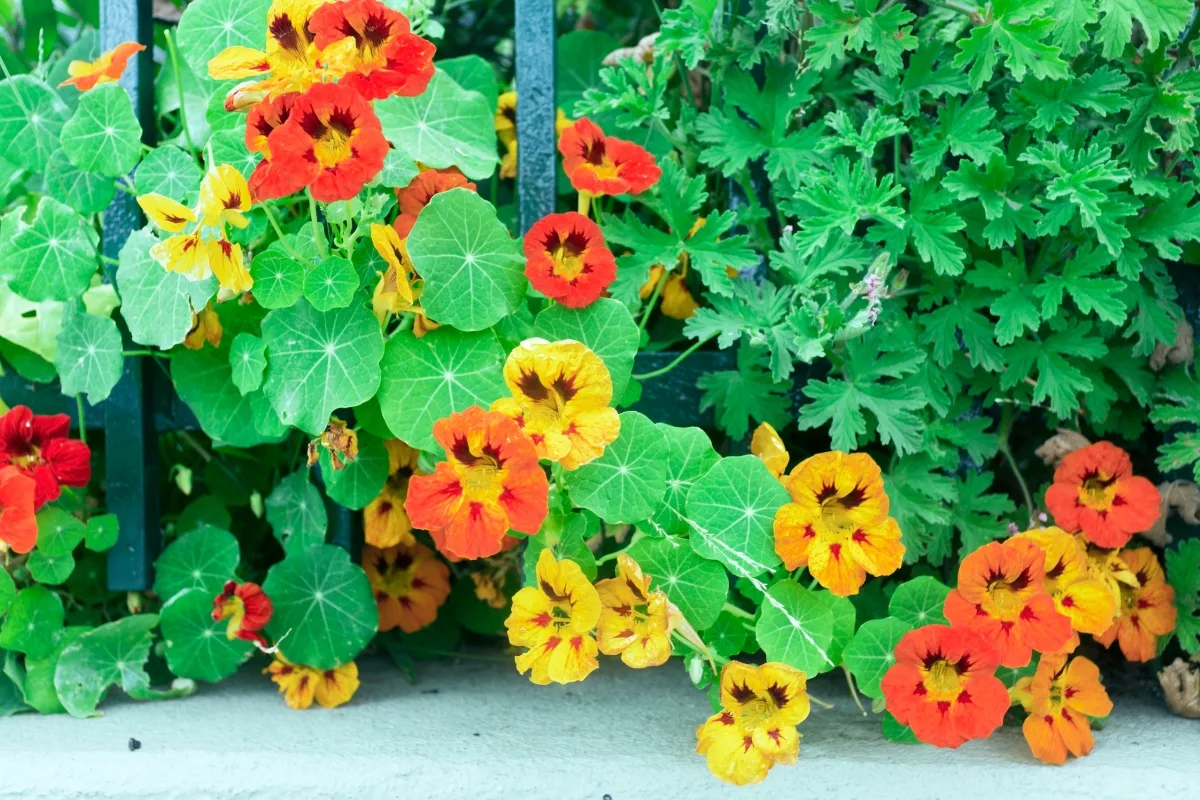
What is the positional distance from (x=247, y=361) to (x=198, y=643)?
555 mm

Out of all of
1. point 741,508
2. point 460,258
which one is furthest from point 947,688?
point 460,258

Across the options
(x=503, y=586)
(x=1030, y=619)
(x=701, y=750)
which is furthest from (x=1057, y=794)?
(x=503, y=586)

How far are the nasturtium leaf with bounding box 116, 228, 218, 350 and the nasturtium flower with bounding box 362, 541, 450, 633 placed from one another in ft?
1.85

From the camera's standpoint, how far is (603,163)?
5.08ft

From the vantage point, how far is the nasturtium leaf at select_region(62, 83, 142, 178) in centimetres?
149

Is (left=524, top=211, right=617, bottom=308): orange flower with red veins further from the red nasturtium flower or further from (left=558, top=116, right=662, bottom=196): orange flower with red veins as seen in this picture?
the red nasturtium flower

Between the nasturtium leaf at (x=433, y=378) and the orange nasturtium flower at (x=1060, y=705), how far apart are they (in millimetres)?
883

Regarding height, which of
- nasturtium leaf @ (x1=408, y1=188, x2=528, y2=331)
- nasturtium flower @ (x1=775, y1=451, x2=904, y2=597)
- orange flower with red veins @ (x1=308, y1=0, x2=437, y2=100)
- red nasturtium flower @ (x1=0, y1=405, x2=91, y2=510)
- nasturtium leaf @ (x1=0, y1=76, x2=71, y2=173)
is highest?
orange flower with red veins @ (x1=308, y1=0, x2=437, y2=100)

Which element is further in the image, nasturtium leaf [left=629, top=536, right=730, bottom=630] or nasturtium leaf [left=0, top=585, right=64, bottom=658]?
nasturtium leaf [left=0, top=585, right=64, bottom=658]

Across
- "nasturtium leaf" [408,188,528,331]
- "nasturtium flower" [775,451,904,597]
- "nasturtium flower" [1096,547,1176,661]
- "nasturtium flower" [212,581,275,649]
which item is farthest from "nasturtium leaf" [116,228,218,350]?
"nasturtium flower" [1096,547,1176,661]

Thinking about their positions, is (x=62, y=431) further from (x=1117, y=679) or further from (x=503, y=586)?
(x=1117, y=679)

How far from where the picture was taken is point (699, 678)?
1.33 metres

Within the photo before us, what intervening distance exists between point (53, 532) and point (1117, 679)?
1.86 meters

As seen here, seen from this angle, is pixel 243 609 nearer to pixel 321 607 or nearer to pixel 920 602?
pixel 321 607
